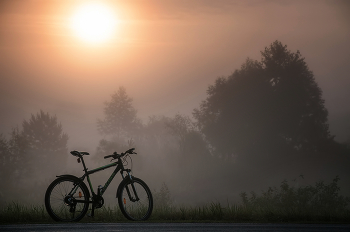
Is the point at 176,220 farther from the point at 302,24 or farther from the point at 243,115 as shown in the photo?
the point at 302,24

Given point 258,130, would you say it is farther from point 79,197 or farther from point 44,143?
point 79,197

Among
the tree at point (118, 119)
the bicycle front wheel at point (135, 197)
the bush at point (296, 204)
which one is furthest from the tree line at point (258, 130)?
the bicycle front wheel at point (135, 197)

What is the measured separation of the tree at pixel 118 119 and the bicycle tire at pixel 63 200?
6245 centimetres

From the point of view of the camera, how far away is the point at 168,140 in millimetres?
66750

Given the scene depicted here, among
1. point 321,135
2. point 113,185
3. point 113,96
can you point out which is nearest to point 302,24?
point 113,96

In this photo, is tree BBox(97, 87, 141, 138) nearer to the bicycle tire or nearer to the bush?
the bush

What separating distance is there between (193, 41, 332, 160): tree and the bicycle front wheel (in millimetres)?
38750

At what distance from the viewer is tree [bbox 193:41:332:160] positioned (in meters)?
48.4

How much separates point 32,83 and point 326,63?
134 metres

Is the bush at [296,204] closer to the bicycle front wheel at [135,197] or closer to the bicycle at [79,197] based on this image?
the bicycle front wheel at [135,197]

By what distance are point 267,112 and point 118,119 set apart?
1302 inches

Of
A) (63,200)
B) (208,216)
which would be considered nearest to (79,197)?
(63,200)

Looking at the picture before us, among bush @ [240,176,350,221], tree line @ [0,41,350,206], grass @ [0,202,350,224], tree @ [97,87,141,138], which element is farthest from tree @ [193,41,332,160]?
grass @ [0,202,350,224]

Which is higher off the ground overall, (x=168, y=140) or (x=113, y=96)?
(x=113, y=96)
